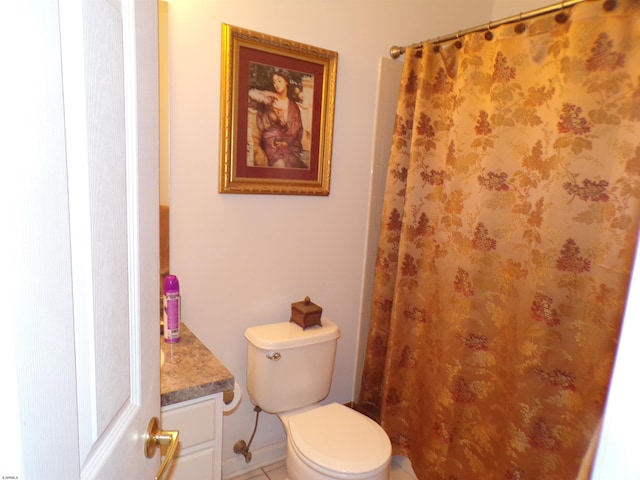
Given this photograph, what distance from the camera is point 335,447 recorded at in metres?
1.36

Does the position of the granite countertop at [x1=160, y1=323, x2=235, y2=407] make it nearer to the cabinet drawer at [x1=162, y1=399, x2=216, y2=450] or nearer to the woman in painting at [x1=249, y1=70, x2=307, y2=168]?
the cabinet drawer at [x1=162, y1=399, x2=216, y2=450]

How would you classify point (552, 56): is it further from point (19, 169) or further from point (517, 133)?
point (19, 169)

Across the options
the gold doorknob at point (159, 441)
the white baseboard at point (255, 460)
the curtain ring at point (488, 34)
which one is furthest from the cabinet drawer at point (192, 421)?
the curtain ring at point (488, 34)

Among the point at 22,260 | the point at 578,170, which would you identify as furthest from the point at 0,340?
the point at 578,170

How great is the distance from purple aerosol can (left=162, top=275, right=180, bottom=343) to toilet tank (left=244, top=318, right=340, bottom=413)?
365mm

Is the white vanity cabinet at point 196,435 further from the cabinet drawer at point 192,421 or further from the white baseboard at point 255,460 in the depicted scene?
the white baseboard at point 255,460

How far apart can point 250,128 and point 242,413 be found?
1318 mm

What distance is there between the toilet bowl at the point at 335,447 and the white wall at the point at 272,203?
426mm

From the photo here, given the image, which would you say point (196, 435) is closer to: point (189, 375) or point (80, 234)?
point (189, 375)

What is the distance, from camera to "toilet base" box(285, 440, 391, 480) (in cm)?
126

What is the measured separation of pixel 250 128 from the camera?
1570 mm

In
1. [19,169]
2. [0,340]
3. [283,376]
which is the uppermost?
[19,169]

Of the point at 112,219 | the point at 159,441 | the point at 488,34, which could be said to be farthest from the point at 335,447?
the point at 488,34

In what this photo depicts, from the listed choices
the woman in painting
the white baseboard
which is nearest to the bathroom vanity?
the white baseboard
